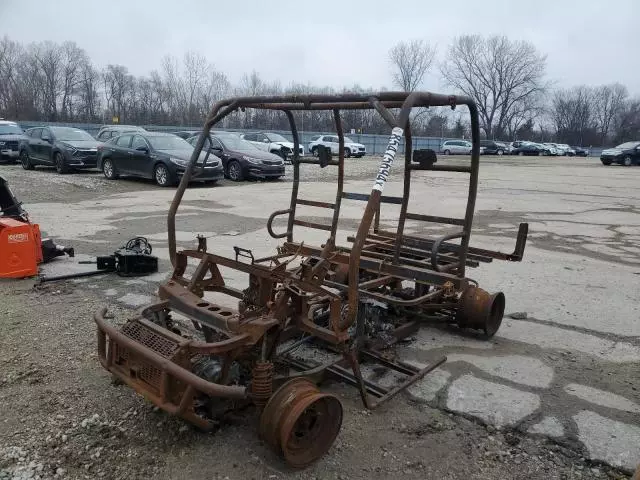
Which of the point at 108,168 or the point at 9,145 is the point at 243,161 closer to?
the point at 108,168

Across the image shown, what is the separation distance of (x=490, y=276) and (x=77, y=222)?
7188 mm

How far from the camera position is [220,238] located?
859 centimetres

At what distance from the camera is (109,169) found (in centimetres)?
1705

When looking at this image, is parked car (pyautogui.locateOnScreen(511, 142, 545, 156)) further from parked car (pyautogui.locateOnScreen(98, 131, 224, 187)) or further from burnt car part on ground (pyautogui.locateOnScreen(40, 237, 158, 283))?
→ burnt car part on ground (pyautogui.locateOnScreen(40, 237, 158, 283))

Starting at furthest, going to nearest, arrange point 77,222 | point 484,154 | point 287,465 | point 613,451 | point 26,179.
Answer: point 484,154, point 26,179, point 77,222, point 613,451, point 287,465

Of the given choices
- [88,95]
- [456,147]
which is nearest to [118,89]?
[88,95]

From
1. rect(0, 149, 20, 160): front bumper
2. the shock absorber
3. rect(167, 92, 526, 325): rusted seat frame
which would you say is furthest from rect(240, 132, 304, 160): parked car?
the shock absorber

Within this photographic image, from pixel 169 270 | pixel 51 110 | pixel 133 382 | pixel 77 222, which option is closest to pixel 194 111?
pixel 51 110

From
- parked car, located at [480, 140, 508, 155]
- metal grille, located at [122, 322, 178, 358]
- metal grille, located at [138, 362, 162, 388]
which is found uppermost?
parked car, located at [480, 140, 508, 155]

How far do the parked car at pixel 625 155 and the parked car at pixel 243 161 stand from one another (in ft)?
92.5

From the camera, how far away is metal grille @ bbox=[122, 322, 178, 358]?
2908 millimetres

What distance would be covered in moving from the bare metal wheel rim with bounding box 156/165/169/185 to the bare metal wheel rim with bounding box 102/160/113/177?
214 centimetres

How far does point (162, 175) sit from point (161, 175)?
0.14 ft

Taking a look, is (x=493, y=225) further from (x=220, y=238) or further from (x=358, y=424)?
(x=358, y=424)
